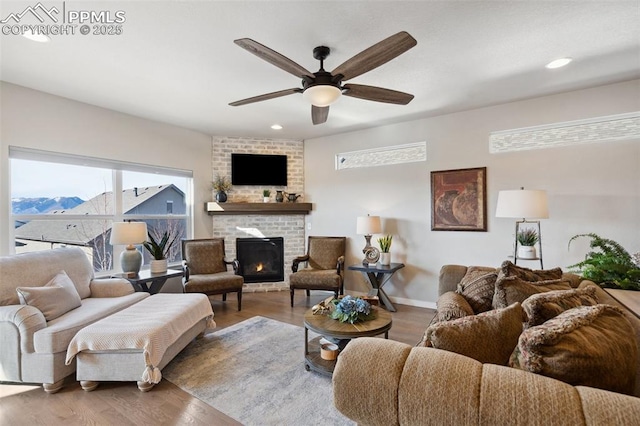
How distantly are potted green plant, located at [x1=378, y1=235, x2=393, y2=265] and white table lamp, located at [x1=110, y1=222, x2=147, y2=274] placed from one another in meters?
3.13

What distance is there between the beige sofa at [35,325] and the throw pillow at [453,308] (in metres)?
2.73

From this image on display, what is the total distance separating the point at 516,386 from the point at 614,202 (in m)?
3.52

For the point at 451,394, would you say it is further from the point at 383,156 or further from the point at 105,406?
the point at 383,156

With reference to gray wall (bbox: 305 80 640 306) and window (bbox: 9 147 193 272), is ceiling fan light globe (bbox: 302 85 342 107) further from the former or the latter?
window (bbox: 9 147 193 272)

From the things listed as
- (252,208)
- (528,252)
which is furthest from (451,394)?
(252,208)

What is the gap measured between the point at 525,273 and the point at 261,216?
13.3ft

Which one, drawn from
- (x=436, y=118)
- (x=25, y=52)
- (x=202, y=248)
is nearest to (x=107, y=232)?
(x=202, y=248)

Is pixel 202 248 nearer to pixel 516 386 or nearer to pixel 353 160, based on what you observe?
pixel 353 160

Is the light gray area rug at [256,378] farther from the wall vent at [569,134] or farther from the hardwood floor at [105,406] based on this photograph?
the wall vent at [569,134]

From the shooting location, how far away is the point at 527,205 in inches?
116

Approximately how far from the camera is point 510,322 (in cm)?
126

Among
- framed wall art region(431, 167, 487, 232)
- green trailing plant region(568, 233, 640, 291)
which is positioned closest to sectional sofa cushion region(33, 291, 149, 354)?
framed wall art region(431, 167, 487, 232)

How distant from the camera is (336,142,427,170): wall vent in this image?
4.31 meters

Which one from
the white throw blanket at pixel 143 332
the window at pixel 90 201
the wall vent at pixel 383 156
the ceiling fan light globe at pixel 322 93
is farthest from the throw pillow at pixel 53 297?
the wall vent at pixel 383 156
